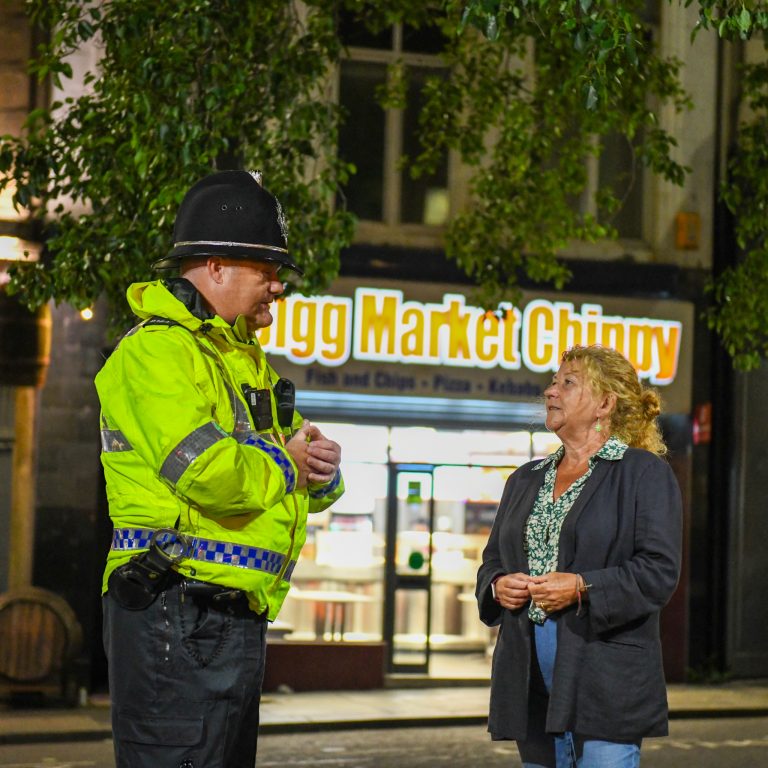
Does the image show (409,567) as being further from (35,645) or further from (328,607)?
(35,645)

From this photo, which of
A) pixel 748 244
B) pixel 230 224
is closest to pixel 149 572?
pixel 230 224

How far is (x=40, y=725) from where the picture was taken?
12508 millimetres

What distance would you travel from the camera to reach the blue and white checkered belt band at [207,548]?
3.81 m

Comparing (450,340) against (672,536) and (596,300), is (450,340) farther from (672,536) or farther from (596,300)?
(672,536)

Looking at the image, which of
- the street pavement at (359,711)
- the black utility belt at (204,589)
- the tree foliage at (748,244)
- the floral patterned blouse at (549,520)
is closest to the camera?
the black utility belt at (204,589)

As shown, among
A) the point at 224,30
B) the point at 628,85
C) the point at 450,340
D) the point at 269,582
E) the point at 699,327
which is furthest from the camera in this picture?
the point at 699,327

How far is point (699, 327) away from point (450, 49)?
434 centimetres

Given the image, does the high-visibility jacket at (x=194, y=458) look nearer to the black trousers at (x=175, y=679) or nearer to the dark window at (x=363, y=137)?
the black trousers at (x=175, y=679)

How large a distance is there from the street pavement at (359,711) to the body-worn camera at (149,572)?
8.75 m

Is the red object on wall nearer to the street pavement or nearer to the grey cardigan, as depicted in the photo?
the street pavement

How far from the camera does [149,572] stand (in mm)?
3754

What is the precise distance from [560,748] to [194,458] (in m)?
2.11

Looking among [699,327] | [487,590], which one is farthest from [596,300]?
[487,590]

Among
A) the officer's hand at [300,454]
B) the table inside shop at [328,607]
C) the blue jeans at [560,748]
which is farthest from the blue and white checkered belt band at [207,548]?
the table inside shop at [328,607]
